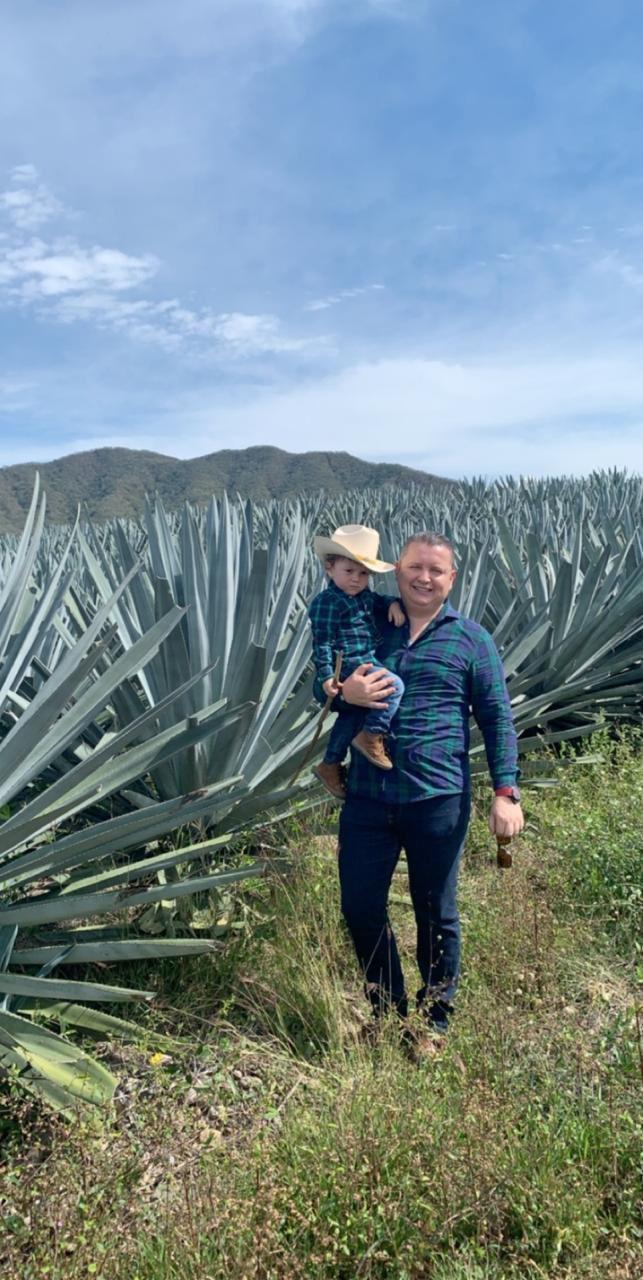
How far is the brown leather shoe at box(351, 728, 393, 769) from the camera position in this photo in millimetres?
2496

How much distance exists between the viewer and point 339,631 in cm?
260

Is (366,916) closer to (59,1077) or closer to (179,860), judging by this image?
(179,860)

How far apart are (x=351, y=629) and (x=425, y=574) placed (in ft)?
0.80

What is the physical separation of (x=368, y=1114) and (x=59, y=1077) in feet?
2.52

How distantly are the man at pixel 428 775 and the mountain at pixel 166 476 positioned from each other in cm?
7174

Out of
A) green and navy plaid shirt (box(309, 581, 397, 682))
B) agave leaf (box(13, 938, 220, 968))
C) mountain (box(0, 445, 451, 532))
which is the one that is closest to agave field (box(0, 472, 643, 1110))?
agave leaf (box(13, 938, 220, 968))

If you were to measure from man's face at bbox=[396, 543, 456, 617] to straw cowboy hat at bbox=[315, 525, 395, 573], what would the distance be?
58 millimetres

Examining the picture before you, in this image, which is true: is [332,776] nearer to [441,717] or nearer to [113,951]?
[441,717]

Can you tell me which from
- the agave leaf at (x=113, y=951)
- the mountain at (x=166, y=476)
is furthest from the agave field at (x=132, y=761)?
the mountain at (x=166, y=476)

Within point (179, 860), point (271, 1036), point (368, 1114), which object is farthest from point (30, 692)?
point (368, 1114)

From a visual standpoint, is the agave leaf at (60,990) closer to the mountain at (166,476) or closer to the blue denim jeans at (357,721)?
the blue denim jeans at (357,721)

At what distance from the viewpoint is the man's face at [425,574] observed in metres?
2.54

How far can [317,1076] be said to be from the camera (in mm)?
2562

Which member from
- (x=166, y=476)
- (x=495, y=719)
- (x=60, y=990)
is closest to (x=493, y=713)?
(x=495, y=719)
